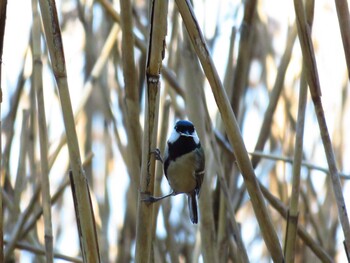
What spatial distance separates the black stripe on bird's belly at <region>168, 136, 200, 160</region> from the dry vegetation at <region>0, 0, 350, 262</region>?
0.03 metres

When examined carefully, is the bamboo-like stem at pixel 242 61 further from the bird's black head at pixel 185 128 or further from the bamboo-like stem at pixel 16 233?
the bamboo-like stem at pixel 16 233

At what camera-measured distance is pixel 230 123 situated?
2.97 ft

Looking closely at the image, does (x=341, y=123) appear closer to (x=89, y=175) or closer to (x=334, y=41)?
(x=334, y=41)

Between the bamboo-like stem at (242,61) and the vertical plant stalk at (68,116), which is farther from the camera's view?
the bamboo-like stem at (242,61)

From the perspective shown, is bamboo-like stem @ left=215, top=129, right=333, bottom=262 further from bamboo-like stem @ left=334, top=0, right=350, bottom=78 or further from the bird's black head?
bamboo-like stem @ left=334, top=0, right=350, bottom=78

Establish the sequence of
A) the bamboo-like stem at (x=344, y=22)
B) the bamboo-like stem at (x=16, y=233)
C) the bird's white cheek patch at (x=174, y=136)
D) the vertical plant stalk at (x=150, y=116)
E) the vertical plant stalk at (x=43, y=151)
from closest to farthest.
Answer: the vertical plant stalk at (x=150, y=116)
the bamboo-like stem at (x=344, y=22)
the vertical plant stalk at (x=43, y=151)
the bird's white cheek patch at (x=174, y=136)
the bamboo-like stem at (x=16, y=233)

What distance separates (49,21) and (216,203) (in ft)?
1.90

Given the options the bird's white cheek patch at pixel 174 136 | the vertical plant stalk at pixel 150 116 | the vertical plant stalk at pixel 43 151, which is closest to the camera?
the vertical plant stalk at pixel 150 116

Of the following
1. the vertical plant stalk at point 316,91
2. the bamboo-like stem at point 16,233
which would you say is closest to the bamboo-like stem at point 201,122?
the vertical plant stalk at point 316,91

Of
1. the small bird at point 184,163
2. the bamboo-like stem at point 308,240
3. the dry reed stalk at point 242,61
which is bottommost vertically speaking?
the bamboo-like stem at point 308,240

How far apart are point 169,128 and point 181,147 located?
33 centimetres

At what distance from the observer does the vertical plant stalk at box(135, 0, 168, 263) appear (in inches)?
32.9

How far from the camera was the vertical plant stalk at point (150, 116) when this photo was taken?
2.74 feet

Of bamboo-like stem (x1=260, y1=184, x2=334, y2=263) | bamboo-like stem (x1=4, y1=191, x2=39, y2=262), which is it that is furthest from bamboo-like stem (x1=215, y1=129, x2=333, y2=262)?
bamboo-like stem (x1=4, y1=191, x2=39, y2=262)
